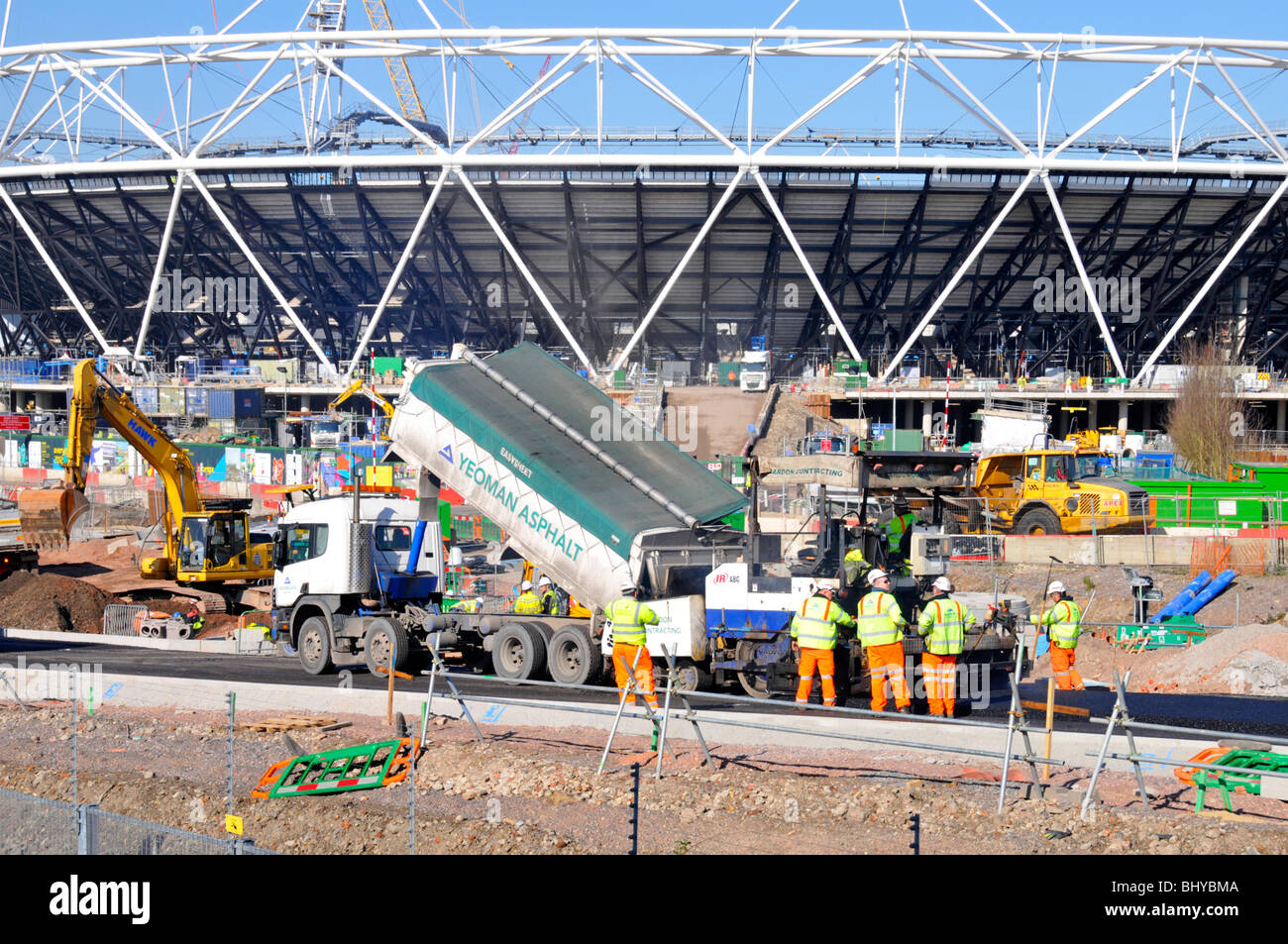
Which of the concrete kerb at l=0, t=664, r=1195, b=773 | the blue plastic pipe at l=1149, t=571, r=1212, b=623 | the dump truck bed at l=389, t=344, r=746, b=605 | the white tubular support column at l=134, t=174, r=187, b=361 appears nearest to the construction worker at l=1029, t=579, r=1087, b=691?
the concrete kerb at l=0, t=664, r=1195, b=773

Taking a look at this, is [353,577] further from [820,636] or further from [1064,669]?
[1064,669]

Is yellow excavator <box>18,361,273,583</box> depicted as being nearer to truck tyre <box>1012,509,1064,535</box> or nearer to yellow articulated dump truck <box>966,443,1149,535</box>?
yellow articulated dump truck <box>966,443,1149,535</box>

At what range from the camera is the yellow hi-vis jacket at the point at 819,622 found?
1327 cm

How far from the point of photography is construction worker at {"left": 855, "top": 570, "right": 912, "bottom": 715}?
1305 centimetres

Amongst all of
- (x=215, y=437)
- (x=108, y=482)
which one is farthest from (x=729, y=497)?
(x=215, y=437)

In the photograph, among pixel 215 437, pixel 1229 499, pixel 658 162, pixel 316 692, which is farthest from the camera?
pixel 215 437

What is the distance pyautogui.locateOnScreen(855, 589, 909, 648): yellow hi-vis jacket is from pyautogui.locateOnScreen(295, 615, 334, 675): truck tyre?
828 cm

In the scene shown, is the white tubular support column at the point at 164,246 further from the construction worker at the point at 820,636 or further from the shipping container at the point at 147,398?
the construction worker at the point at 820,636

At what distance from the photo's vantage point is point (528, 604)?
17.2 metres

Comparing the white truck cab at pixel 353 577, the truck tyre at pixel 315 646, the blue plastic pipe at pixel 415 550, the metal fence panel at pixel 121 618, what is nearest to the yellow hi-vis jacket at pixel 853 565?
the white truck cab at pixel 353 577

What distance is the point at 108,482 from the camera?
1818 inches

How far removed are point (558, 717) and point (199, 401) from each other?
49.3 m
